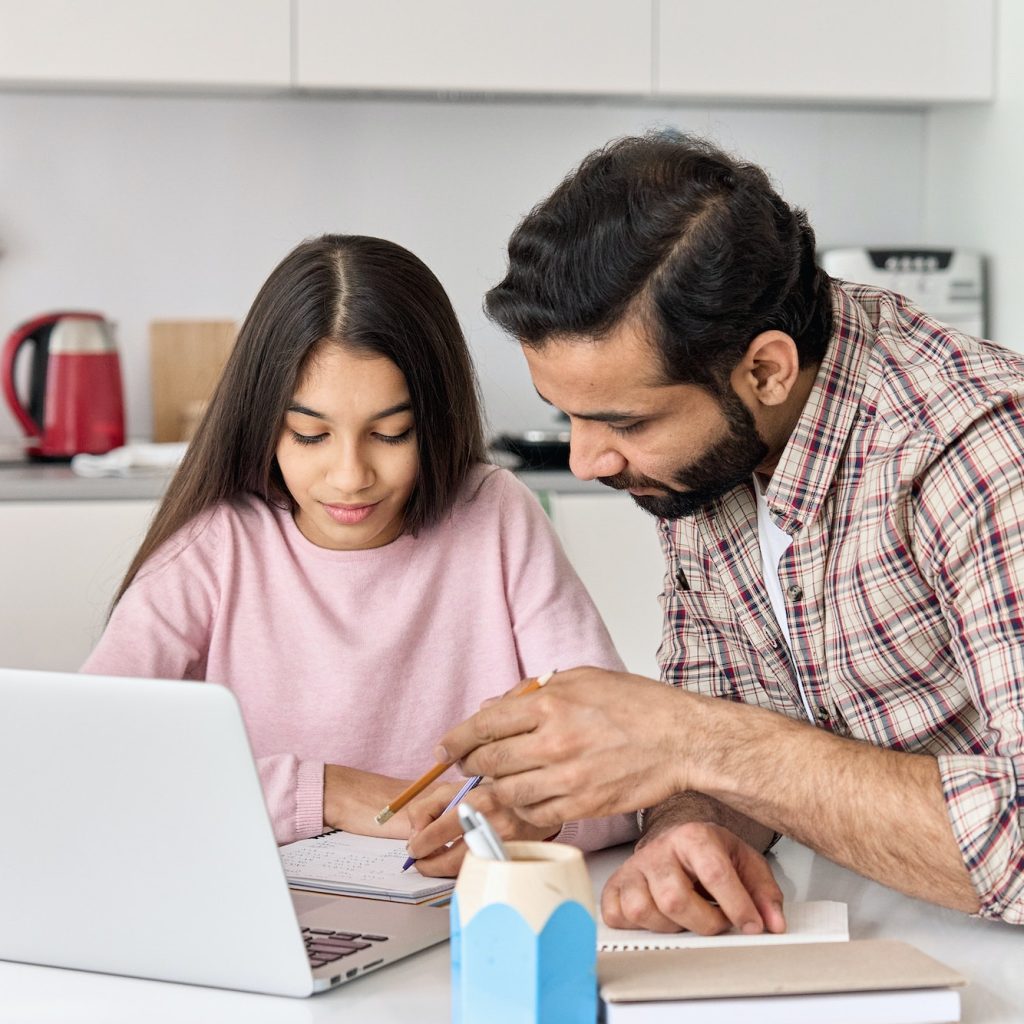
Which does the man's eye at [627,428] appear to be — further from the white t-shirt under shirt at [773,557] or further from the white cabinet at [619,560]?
the white cabinet at [619,560]

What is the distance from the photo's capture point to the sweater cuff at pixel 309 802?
124cm

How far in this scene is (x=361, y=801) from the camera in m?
1.26

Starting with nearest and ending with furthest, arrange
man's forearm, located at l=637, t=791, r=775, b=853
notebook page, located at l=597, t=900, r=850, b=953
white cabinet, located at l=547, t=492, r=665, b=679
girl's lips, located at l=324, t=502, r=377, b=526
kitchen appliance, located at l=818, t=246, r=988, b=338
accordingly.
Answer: notebook page, located at l=597, t=900, r=850, b=953 → man's forearm, located at l=637, t=791, r=775, b=853 → girl's lips, located at l=324, t=502, r=377, b=526 → white cabinet, located at l=547, t=492, r=665, b=679 → kitchen appliance, located at l=818, t=246, r=988, b=338

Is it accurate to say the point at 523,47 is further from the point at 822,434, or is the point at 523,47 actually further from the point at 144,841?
the point at 144,841

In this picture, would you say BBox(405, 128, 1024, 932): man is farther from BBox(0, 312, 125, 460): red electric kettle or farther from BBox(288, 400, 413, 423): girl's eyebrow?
BBox(0, 312, 125, 460): red electric kettle

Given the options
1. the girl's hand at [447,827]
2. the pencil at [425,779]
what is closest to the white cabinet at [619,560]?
the girl's hand at [447,827]

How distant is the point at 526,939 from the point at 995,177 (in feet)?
9.00

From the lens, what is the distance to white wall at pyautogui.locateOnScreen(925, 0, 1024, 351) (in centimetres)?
298

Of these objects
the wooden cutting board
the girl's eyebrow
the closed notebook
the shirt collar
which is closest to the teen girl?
the girl's eyebrow

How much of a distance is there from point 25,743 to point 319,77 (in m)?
2.27

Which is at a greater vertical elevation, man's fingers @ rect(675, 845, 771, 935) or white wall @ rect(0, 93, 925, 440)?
white wall @ rect(0, 93, 925, 440)

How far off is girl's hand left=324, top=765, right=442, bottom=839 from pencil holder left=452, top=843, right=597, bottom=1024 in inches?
18.2

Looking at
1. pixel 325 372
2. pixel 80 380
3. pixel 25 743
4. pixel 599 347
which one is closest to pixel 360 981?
pixel 25 743

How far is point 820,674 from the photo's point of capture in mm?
1296
